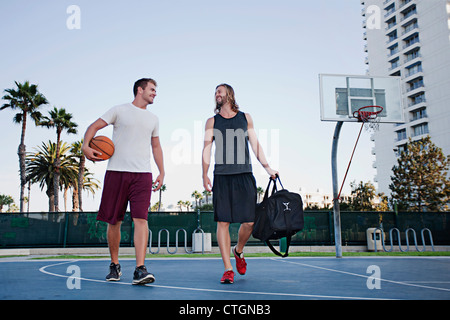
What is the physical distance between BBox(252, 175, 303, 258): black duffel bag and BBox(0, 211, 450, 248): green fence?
10.3 meters

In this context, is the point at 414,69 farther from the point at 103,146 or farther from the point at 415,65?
the point at 103,146

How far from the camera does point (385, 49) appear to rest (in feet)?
221

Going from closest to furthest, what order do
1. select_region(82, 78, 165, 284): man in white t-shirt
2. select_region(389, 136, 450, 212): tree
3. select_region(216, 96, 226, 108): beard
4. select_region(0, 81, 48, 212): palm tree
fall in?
select_region(82, 78, 165, 284): man in white t-shirt, select_region(216, 96, 226, 108): beard, select_region(0, 81, 48, 212): palm tree, select_region(389, 136, 450, 212): tree

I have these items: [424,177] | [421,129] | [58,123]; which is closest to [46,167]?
[58,123]

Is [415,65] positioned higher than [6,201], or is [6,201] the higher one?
[415,65]

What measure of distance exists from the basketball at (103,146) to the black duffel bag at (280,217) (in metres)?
1.67

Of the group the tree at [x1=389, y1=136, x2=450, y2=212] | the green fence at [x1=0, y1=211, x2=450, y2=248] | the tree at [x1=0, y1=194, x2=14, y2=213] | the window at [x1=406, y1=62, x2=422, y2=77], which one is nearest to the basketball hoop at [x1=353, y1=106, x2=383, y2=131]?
the green fence at [x1=0, y1=211, x2=450, y2=248]

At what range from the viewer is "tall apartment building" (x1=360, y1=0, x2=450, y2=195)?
53.5 m

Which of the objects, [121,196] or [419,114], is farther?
[419,114]

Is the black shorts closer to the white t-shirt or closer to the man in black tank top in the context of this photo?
the man in black tank top

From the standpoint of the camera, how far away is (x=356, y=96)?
415 inches

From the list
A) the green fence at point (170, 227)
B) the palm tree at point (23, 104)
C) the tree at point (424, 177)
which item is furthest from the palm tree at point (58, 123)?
the tree at point (424, 177)

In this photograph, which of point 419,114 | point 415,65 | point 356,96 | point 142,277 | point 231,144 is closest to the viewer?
point 142,277

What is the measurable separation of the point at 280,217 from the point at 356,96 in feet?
25.8
